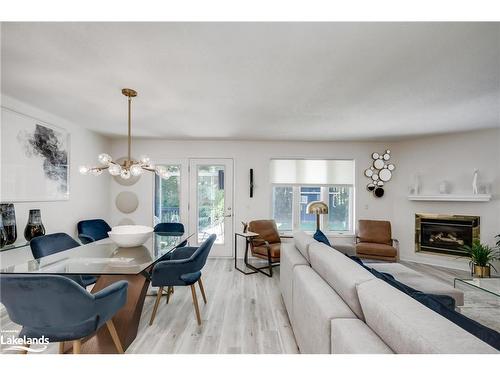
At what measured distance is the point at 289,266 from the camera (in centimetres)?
228

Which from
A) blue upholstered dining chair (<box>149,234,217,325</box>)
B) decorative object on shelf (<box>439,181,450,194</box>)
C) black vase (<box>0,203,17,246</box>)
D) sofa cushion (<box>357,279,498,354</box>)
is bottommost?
blue upholstered dining chair (<box>149,234,217,325</box>)

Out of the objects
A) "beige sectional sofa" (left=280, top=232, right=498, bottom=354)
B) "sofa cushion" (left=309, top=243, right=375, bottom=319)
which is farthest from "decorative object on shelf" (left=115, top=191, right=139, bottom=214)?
"sofa cushion" (left=309, top=243, right=375, bottom=319)

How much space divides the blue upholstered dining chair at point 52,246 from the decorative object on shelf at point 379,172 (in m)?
4.84

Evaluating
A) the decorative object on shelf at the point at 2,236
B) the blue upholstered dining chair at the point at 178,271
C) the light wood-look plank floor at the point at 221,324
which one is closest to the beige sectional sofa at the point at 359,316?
Answer: the light wood-look plank floor at the point at 221,324

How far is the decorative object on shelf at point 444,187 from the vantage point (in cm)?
403

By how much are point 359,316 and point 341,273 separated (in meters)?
0.28

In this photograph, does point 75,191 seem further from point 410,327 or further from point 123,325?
point 410,327

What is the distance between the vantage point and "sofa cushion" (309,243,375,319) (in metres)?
1.28

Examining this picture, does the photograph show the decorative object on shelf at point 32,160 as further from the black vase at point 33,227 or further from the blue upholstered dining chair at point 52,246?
the blue upholstered dining chair at point 52,246

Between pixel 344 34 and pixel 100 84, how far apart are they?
2.21 m

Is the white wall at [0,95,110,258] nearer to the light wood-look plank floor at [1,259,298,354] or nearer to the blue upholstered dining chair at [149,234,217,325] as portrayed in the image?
the light wood-look plank floor at [1,259,298,354]

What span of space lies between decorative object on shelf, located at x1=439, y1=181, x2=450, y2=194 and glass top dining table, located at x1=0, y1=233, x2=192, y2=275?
466 centimetres

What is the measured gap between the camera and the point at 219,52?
1689mm

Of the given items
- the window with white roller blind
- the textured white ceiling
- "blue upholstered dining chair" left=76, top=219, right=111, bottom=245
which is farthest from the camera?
the window with white roller blind
